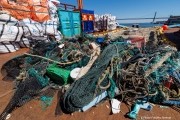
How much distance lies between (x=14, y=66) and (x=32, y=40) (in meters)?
2.63

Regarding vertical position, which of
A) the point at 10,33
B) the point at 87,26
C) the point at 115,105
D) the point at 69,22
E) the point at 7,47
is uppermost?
the point at 69,22

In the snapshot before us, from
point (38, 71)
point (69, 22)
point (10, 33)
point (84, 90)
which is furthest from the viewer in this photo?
point (69, 22)

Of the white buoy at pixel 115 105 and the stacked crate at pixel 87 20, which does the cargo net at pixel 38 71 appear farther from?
the stacked crate at pixel 87 20

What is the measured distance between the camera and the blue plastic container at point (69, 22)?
6.98m

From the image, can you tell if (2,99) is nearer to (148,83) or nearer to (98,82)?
(98,82)

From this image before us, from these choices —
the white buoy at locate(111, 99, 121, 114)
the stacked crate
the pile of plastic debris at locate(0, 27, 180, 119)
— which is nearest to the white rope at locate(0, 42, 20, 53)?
the pile of plastic debris at locate(0, 27, 180, 119)

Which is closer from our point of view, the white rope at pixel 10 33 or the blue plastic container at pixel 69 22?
the white rope at pixel 10 33

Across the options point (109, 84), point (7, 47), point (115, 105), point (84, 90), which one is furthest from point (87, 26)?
point (115, 105)

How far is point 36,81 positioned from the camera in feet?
8.41

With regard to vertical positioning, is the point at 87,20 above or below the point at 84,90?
above

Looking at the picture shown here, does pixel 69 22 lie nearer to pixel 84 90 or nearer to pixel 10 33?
pixel 10 33

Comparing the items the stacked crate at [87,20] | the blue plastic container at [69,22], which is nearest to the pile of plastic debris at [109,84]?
the blue plastic container at [69,22]

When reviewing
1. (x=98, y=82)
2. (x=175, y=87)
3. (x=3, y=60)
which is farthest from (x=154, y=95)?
(x=3, y=60)

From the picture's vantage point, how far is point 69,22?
24.8ft
